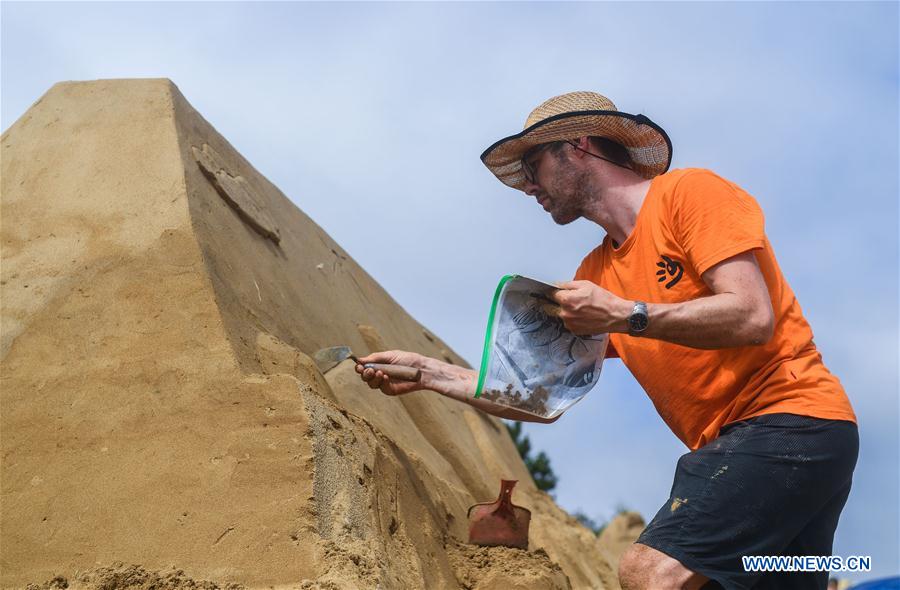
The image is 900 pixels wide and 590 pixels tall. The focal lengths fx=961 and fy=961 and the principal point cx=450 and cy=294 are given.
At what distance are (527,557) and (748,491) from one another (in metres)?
1.70

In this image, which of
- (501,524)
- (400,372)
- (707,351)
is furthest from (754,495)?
(501,524)

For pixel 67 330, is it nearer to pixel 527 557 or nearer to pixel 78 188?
pixel 78 188

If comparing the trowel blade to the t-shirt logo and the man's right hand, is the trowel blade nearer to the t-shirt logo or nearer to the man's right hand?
the man's right hand

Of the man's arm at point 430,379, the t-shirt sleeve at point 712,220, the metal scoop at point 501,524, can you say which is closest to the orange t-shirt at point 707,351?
the t-shirt sleeve at point 712,220

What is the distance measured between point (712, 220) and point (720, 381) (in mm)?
436

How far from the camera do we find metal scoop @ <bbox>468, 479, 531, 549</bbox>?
13.0ft

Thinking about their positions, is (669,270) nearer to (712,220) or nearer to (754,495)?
(712,220)

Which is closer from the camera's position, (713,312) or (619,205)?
(713,312)

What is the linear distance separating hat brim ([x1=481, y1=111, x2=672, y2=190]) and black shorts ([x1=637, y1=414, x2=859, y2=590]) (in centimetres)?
107

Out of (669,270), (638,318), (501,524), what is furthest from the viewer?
(501,524)

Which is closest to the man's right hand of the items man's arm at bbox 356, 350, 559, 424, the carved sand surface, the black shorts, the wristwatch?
man's arm at bbox 356, 350, 559, 424

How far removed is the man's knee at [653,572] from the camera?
2.31 m

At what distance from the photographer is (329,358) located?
4.21m

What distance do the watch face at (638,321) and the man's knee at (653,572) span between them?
1.80ft
